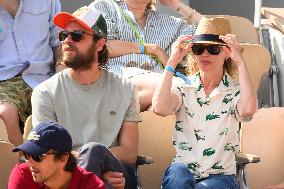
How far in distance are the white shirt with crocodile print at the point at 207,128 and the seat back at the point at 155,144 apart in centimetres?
30

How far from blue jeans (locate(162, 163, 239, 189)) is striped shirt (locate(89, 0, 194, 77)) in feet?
4.36

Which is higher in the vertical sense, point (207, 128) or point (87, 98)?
point (87, 98)

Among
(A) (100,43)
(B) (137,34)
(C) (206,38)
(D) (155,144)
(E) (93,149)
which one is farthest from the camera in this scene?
(B) (137,34)

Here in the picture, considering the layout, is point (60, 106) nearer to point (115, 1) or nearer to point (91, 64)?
point (91, 64)

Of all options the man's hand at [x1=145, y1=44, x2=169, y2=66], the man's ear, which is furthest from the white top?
the man's ear

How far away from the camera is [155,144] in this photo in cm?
482

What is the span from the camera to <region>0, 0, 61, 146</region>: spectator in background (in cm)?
538

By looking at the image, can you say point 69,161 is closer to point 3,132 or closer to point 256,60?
point 3,132

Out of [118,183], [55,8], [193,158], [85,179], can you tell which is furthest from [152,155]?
[55,8]

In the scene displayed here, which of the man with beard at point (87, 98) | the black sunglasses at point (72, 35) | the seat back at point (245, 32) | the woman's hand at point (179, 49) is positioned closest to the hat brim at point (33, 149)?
the man with beard at point (87, 98)

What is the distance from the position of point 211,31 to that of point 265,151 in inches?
36.3

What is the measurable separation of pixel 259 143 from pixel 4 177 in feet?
5.46

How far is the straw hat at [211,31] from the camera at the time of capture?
4414mm

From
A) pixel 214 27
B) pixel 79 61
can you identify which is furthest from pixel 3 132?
pixel 214 27
